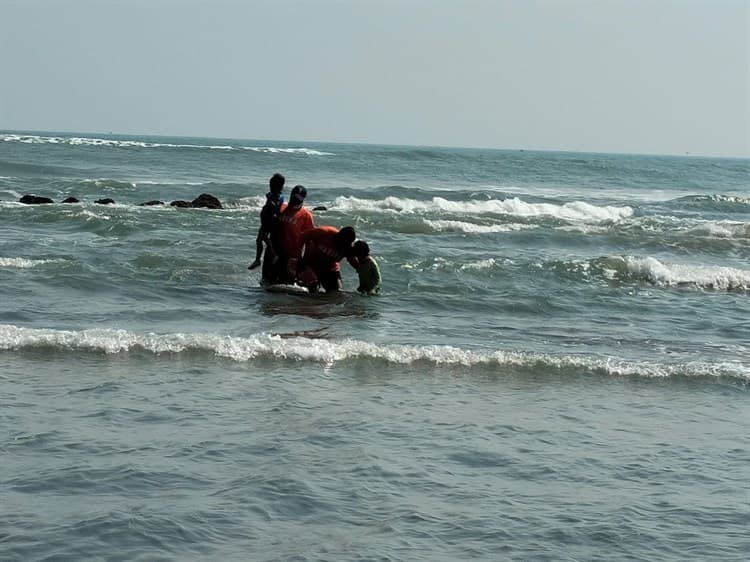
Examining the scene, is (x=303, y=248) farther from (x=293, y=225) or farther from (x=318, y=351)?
(x=318, y=351)

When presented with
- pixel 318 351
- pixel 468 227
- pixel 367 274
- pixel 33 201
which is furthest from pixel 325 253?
pixel 33 201

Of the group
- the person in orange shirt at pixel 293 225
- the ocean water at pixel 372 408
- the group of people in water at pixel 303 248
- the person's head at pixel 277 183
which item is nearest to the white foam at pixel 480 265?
the ocean water at pixel 372 408

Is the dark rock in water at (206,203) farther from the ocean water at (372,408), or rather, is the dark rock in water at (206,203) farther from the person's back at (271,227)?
the person's back at (271,227)

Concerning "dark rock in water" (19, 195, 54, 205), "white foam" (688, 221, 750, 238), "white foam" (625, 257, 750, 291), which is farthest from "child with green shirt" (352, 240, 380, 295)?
"dark rock in water" (19, 195, 54, 205)

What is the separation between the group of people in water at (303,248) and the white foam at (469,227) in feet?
30.3

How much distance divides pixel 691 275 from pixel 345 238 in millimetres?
6749

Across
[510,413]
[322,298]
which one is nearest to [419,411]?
[510,413]

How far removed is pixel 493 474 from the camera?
244 inches

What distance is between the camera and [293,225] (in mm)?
12898

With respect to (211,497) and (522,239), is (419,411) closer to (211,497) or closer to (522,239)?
(211,497)

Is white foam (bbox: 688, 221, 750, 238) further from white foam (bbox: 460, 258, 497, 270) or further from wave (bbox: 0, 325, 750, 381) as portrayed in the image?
wave (bbox: 0, 325, 750, 381)

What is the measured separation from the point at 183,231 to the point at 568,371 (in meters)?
12.0

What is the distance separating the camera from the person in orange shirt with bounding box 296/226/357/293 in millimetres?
12891

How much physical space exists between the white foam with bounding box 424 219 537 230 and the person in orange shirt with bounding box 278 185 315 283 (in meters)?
9.53
